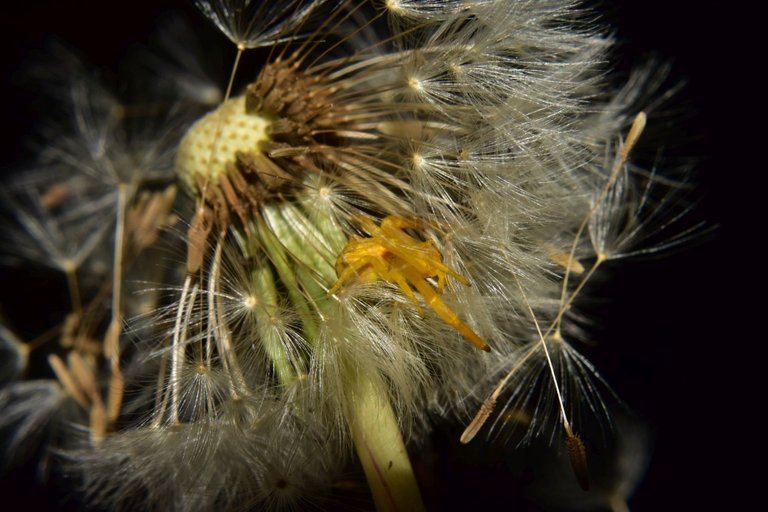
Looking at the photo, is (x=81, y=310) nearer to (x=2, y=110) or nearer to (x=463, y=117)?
(x=2, y=110)

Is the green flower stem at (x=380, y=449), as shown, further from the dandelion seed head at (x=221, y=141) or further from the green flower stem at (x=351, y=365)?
the dandelion seed head at (x=221, y=141)

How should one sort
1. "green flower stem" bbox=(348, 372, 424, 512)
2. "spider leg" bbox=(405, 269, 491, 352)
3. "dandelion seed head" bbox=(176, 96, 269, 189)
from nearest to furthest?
"spider leg" bbox=(405, 269, 491, 352)
"green flower stem" bbox=(348, 372, 424, 512)
"dandelion seed head" bbox=(176, 96, 269, 189)

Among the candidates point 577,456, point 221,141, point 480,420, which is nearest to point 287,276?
point 221,141

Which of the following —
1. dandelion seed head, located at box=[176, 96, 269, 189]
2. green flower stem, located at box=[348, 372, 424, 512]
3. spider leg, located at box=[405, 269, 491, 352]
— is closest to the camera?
spider leg, located at box=[405, 269, 491, 352]

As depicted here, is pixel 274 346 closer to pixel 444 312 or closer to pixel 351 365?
pixel 351 365

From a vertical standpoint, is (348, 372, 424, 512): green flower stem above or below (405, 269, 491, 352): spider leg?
below

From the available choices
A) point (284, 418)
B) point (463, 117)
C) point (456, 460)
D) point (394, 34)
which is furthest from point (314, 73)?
point (456, 460)

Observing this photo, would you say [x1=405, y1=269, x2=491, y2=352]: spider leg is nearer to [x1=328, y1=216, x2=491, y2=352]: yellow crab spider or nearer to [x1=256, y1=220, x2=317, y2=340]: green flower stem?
[x1=328, y1=216, x2=491, y2=352]: yellow crab spider

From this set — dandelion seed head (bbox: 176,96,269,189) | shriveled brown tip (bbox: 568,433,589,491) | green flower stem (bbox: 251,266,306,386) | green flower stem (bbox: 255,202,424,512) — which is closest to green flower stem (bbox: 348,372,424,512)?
green flower stem (bbox: 255,202,424,512)
